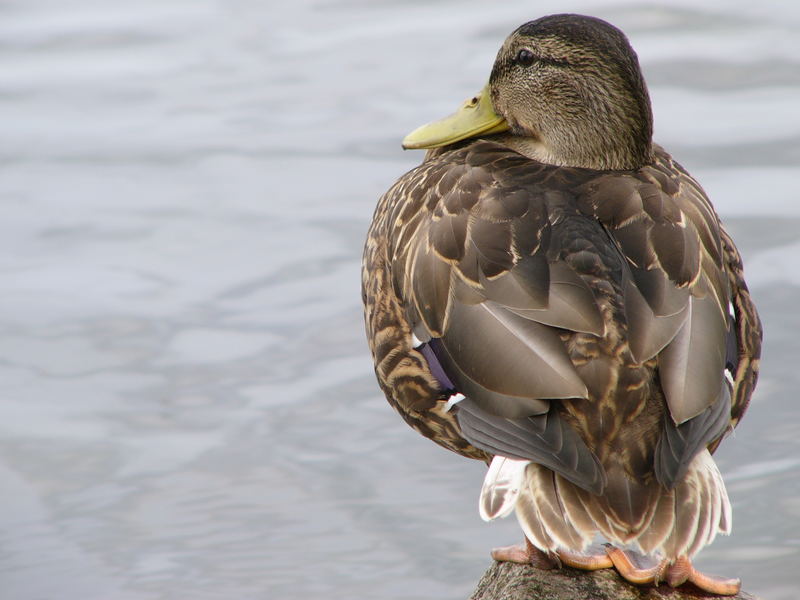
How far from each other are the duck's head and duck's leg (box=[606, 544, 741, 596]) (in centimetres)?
149

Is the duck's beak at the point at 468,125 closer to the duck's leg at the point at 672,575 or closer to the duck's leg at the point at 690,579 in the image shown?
the duck's leg at the point at 672,575

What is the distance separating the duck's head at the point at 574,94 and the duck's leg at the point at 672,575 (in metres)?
1.49

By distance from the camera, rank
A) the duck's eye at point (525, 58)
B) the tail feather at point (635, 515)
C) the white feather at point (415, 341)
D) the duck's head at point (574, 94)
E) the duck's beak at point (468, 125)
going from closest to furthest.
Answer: the tail feather at point (635, 515) → the white feather at point (415, 341) → the duck's head at point (574, 94) → the duck's eye at point (525, 58) → the duck's beak at point (468, 125)

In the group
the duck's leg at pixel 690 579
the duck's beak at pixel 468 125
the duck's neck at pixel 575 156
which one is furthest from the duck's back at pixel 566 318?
the duck's leg at pixel 690 579

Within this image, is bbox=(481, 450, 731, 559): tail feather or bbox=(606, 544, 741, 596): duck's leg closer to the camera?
bbox=(481, 450, 731, 559): tail feather

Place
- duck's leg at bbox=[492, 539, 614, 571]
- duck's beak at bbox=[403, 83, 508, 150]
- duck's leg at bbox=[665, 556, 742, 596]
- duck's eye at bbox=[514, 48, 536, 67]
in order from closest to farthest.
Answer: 1. duck's leg at bbox=[665, 556, 742, 596]
2. duck's leg at bbox=[492, 539, 614, 571]
3. duck's eye at bbox=[514, 48, 536, 67]
4. duck's beak at bbox=[403, 83, 508, 150]

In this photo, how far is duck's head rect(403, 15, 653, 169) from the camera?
524 cm

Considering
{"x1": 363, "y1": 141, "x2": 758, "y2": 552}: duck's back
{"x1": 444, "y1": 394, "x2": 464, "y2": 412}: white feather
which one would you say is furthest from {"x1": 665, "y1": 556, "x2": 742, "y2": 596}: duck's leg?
{"x1": 444, "y1": 394, "x2": 464, "y2": 412}: white feather

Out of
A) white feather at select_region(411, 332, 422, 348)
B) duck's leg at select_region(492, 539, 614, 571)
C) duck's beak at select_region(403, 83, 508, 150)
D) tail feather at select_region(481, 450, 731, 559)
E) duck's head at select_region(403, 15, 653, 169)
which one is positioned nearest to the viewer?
tail feather at select_region(481, 450, 731, 559)

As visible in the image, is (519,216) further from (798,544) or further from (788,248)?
(788,248)

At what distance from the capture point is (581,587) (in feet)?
14.8

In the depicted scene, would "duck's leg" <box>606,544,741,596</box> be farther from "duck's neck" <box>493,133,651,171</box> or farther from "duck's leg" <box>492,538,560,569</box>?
"duck's neck" <box>493,133,651,171</box>

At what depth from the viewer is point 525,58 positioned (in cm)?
553

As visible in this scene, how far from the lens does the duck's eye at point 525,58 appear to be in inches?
216
